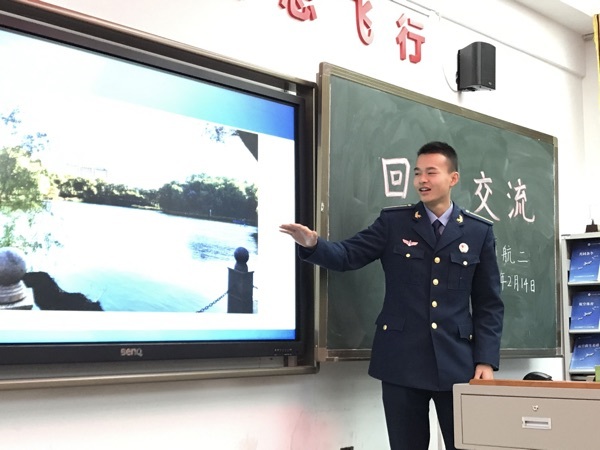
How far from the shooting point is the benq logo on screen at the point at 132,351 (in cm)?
246

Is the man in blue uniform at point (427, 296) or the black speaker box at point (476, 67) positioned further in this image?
the black speaker box at point (476, 67)

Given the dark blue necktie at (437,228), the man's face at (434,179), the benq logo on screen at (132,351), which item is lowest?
the benq logo on screen at (132,351)

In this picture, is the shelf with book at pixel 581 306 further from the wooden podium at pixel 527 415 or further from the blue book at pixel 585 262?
the wooden podium at pixel 527 415

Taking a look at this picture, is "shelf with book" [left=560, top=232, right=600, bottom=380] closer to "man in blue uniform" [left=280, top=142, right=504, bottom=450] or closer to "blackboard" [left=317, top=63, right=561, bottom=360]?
"blackboard" [left=317, top=63, right=561, bottom=360]

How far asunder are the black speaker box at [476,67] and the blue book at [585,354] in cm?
150

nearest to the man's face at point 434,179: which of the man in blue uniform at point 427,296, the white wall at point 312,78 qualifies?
the man in blue uniform at point 427,296

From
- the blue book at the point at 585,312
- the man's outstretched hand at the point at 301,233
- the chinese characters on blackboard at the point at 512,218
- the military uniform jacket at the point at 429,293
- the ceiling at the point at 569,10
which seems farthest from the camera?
the ceiling at the point at 569,10

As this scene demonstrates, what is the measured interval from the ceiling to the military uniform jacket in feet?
6.80

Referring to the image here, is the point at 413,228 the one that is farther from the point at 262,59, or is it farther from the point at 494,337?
the point at 262,59

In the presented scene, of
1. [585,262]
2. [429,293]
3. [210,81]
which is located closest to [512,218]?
[585,262]

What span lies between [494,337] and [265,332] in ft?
2.63

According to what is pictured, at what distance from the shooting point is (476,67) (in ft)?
13.2

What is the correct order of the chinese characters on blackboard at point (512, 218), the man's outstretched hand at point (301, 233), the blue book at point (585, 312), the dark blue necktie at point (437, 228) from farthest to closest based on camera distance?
the blue book at point (585, 312)
the chinese characters on blackboard at point (512, 218)
the dark blue necktie at point (437, 228)
the man's outstretched hand at point (301, 233)

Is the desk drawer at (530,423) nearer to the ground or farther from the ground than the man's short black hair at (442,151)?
nearer to the ground
